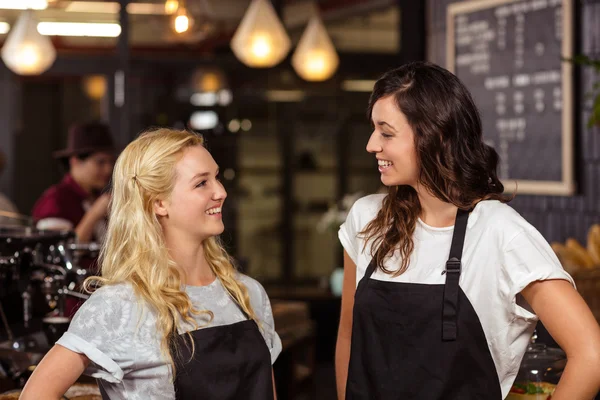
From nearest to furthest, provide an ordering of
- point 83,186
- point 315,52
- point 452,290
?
1. point 452,290
2. point 83,186
3. point 315,52

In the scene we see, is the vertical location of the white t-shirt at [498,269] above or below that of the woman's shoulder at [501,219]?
below

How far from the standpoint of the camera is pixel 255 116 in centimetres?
755

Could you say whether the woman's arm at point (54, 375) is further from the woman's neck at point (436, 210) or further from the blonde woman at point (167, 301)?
the woman's neck at point (436, 210)

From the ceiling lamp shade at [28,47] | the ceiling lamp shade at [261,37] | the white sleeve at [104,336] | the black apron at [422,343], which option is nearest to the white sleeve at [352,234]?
the black apron at [422,343]

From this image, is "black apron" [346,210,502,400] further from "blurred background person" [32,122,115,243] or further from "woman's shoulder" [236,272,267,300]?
"blurred background person" [32,122,115,243]

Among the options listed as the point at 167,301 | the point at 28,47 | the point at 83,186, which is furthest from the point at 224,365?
the point at 28,47

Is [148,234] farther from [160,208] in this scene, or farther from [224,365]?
[224,365]

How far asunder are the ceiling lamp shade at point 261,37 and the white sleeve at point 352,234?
254 cm

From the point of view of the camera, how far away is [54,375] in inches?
66.2

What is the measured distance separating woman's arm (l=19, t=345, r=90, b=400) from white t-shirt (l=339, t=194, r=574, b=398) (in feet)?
2.42

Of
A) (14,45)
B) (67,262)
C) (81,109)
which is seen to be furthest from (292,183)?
(67,262)

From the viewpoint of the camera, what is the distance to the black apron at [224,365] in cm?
184

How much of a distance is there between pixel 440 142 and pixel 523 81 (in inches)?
103

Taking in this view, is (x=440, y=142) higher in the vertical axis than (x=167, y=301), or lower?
higher
